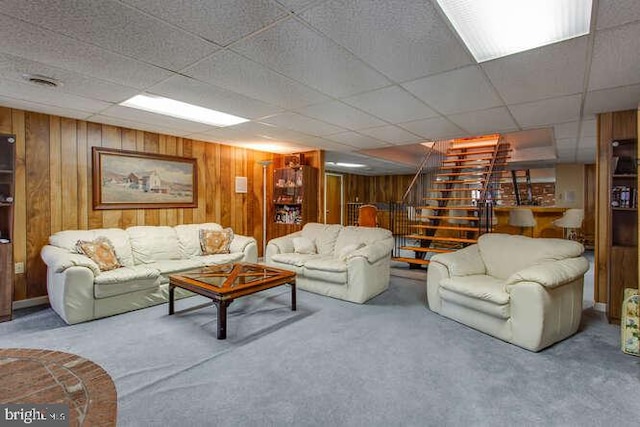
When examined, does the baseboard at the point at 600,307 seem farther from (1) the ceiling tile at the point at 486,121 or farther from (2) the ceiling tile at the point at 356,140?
(2) the ceiling tile at the point at 356,140

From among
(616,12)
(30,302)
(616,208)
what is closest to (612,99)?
(616,208)

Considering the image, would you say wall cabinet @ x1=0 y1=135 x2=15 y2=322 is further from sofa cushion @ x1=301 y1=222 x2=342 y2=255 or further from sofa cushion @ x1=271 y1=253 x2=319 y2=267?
sofa cushion @ x1=301 y1=222 x2=342 y2=255

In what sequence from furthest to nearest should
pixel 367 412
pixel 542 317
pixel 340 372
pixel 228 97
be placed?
1. pixel 228 97
2. pixel 542 317
3. pixel 340 372
4. pixel 367 412

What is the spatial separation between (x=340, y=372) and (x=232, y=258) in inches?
106

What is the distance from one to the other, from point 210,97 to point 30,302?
312 centimetres

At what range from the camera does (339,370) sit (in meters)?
2.26

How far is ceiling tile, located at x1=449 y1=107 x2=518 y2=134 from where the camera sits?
3.54 meters

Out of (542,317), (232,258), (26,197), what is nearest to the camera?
(542,317)

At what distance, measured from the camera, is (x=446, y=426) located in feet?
5.60

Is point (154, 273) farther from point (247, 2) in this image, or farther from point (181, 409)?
point (247, 2)

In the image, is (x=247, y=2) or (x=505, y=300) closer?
(x=247, y=2)

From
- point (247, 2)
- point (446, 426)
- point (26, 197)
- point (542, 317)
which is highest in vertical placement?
point (247, 2)

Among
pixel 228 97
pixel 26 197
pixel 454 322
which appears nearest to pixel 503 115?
pixel 454 322

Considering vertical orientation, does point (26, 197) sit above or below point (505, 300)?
above
